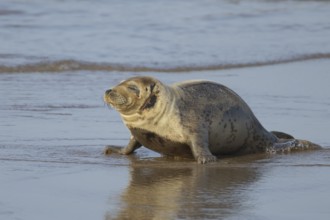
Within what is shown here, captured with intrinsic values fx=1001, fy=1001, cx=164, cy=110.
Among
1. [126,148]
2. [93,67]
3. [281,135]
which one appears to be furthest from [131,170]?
[93,67]

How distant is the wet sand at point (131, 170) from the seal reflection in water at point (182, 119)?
0.46 feet

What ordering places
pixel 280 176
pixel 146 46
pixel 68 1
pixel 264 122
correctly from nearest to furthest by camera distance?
pixel 280 176
pixel 264 122
pixel 146 46
pixel 68 1

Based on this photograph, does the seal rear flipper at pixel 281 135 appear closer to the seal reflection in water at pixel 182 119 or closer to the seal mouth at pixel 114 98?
the seal reflection in water at pixel 182 119

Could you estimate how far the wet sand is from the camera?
224 inches

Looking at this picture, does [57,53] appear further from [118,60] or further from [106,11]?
[106,11]

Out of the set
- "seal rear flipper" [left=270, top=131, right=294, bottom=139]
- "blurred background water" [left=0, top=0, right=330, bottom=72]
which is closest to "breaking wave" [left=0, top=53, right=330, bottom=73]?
"blurred background water" [left=0, top=0, right=330, bottom=72]

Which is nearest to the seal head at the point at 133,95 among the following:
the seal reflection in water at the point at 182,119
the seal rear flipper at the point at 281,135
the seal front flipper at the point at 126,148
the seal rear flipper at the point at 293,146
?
the seal reflection in water at the point at 182,119

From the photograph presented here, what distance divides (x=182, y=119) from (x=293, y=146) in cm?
101

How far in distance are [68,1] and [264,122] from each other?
13836 millimetres

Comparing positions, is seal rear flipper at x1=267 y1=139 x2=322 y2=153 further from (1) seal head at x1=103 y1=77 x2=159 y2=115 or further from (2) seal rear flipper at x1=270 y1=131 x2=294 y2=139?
(1) seal head at x1=103 y1=77 x2=159 y2=115

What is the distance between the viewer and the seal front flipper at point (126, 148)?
302 inches

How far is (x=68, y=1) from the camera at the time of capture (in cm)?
2250

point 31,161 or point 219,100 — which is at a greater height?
point 219,100

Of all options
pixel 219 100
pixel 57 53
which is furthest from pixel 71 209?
pixel 57 53
